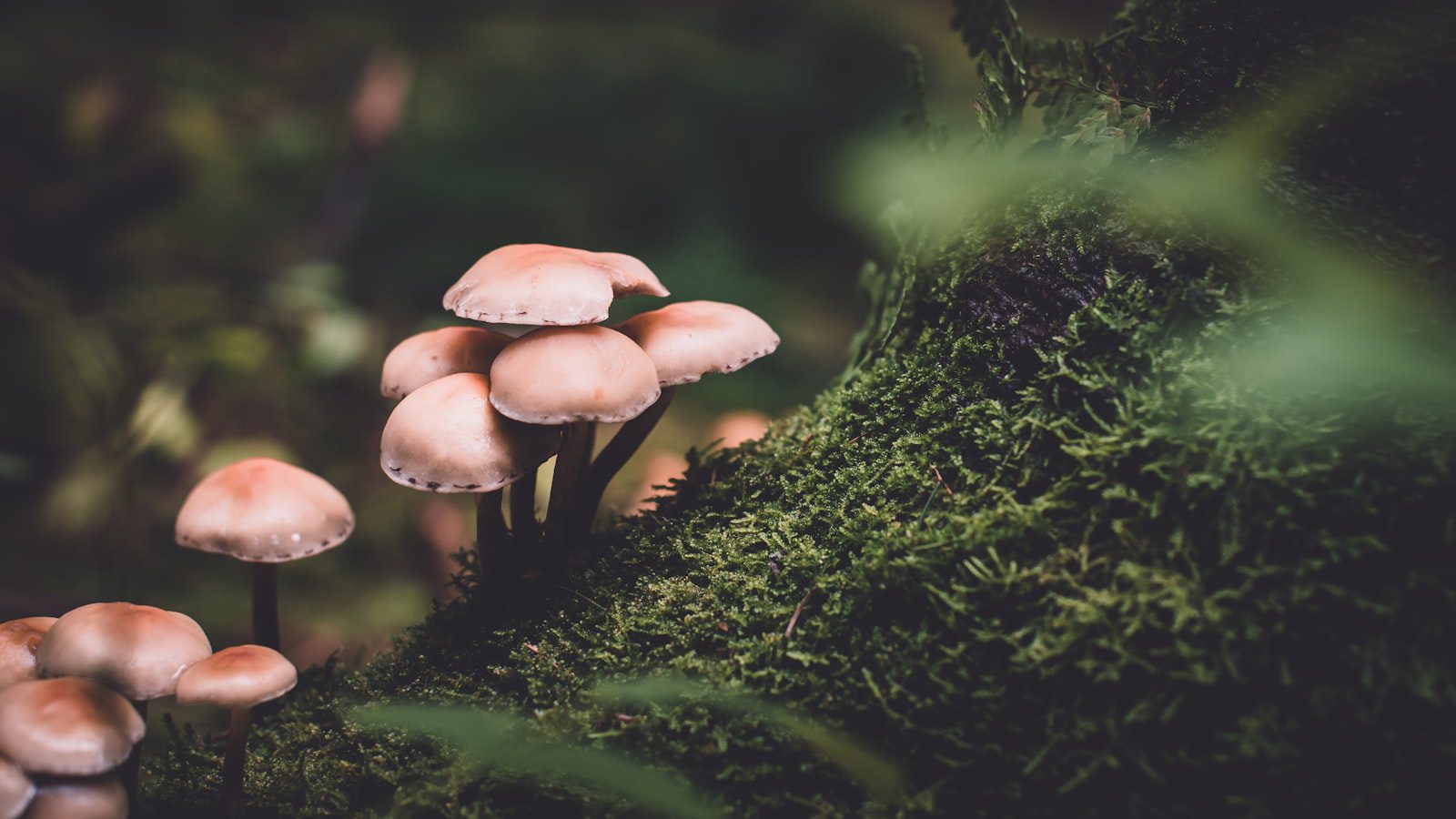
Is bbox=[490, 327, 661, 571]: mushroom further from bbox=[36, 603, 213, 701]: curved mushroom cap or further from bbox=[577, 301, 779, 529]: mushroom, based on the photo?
bbox=[36, 603, 213, 701]: curved mushroom cap

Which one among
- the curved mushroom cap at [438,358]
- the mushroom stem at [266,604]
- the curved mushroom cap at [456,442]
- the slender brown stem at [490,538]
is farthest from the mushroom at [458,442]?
the mushroom stem at [266,604]

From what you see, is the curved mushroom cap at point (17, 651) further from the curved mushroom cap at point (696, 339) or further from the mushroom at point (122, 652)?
the curved mushroom cap at point (696, 339)

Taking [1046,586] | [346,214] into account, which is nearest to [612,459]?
[1046,586]

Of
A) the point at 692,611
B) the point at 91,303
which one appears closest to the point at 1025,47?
the point at 692,611

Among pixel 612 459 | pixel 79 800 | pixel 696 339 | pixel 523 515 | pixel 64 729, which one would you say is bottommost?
pixel 79 800

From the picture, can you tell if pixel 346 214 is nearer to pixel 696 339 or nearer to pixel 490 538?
pixel 490 538

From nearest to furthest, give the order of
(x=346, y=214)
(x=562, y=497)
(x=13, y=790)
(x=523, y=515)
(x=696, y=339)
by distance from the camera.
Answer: (x=13, y=790) → (x=696, y=339) → (x=562, y=497) → (x=523, y=515) → (x=346, y=214)

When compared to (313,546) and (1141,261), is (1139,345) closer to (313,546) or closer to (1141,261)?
(1141,261)

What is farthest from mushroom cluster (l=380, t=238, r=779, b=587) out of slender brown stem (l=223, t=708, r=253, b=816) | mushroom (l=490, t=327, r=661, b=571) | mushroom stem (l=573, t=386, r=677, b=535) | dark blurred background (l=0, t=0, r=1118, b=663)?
dark blurred background (l=0, t=0, r=1118, b=663)
